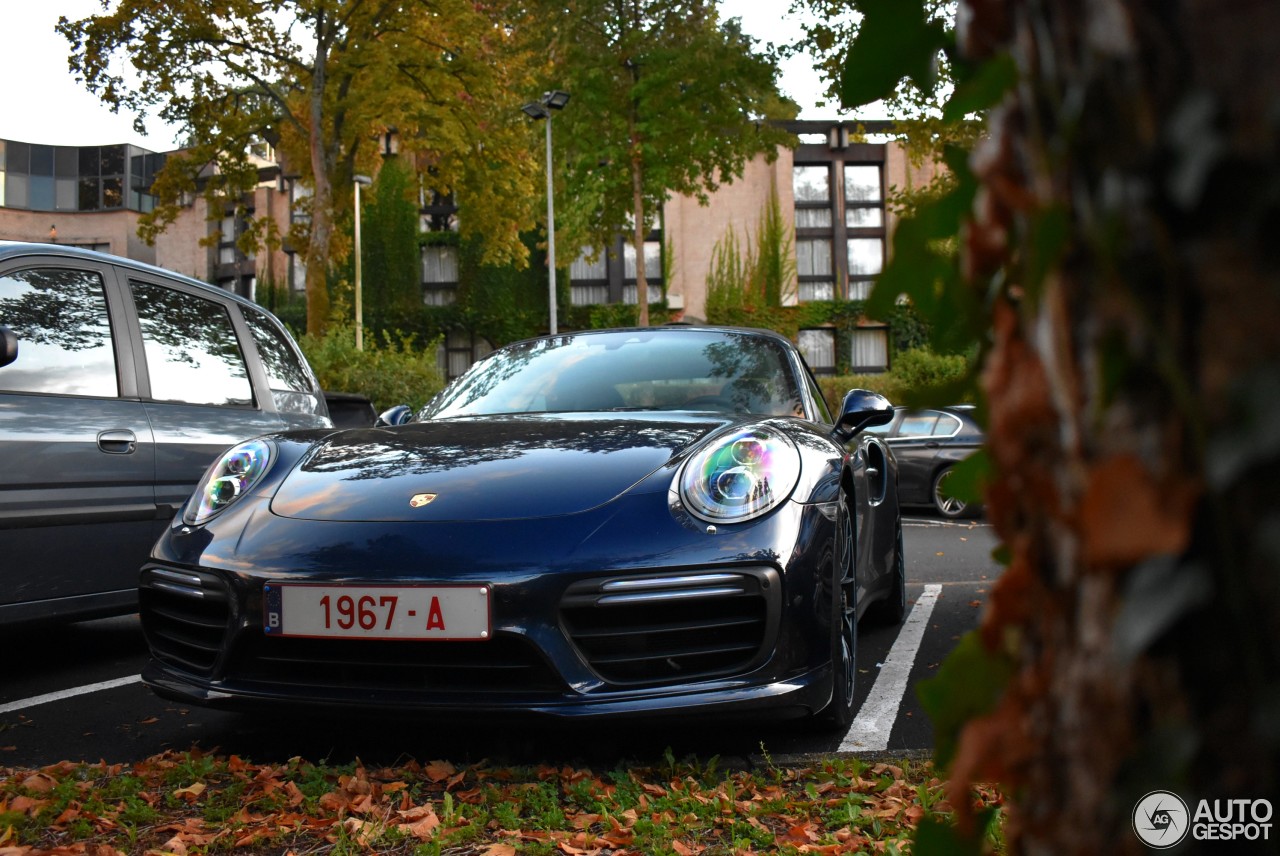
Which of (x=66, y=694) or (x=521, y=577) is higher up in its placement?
(x=521, y=577)

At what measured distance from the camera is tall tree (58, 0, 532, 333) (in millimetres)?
20859

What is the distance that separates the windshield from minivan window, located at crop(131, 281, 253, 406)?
1180 mm

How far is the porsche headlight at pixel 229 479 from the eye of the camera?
3436 mm

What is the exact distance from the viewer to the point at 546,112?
70.5ft

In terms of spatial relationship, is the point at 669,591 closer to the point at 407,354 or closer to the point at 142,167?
the point at 407,354

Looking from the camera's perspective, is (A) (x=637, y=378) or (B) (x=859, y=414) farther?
(A) (x=637, y=378)

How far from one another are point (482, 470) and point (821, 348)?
123ft

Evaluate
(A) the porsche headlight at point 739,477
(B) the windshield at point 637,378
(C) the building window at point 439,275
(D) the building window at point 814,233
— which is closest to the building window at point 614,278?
(C) the building window at point 439,275

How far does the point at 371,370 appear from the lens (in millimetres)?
18906

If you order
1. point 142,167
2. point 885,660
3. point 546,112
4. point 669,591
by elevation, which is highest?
point 142,167

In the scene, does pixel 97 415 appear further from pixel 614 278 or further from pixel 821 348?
pixel 821 348

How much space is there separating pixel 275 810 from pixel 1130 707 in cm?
260

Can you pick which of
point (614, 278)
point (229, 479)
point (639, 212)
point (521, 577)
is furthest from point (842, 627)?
point (614, 278)

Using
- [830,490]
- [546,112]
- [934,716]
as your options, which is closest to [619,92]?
[546,112]
